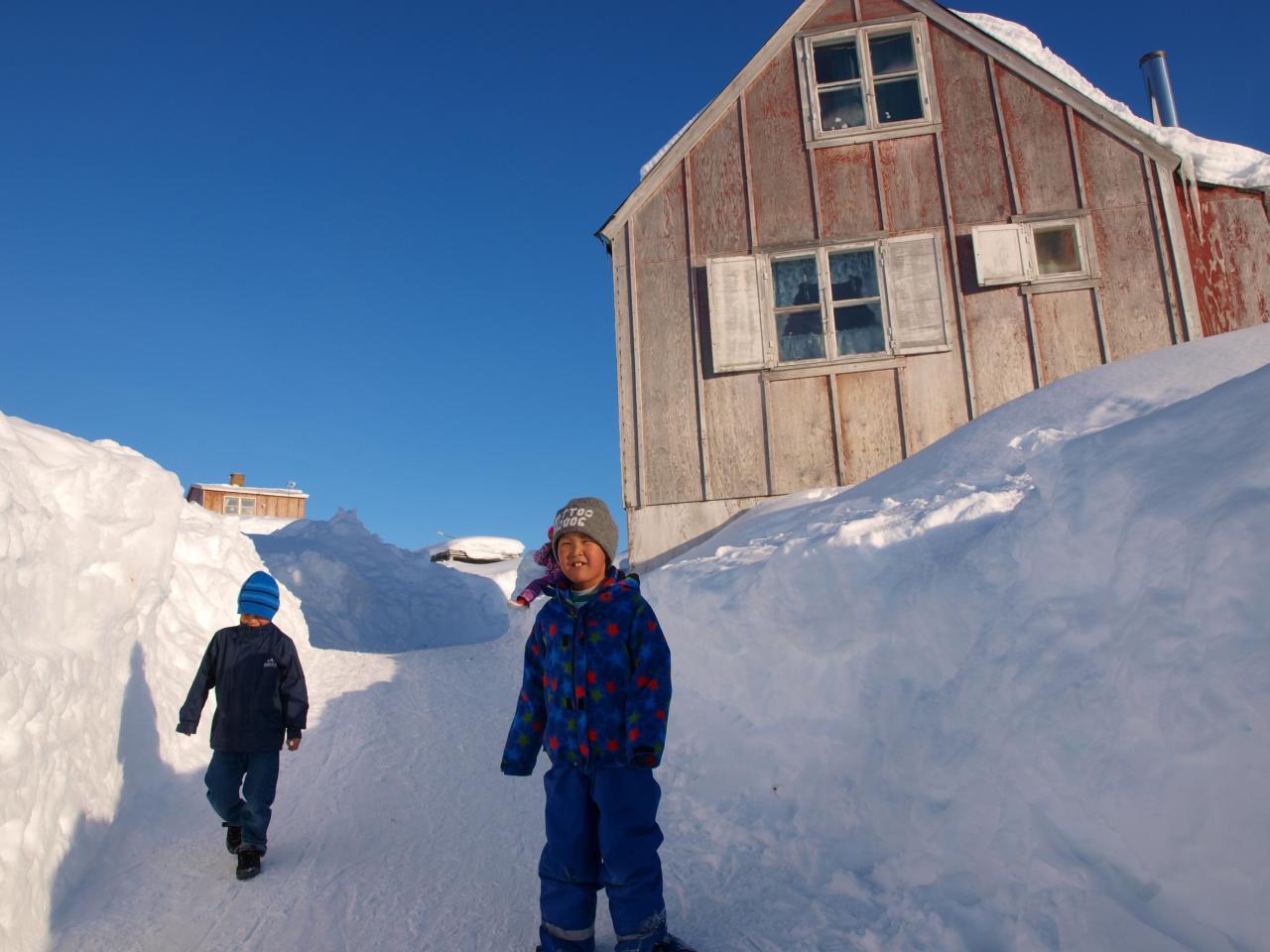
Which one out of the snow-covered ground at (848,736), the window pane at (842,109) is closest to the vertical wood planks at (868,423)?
the snow-covered ground at (848,736)

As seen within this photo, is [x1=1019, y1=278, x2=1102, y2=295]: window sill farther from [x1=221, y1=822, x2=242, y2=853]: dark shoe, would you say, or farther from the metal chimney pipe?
[x1=221, y1=822, x2=242, y2=853]: dark shoe

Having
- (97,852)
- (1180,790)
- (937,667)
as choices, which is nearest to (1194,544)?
(1180,790)

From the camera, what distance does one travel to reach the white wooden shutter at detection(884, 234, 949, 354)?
8.63m

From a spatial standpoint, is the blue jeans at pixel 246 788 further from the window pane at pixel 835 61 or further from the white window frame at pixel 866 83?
the window pane at pixel 835 61

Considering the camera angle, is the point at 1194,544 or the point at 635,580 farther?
the point at 635,580

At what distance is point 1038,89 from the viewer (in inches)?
355

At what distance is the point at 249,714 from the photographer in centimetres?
Answer: 372

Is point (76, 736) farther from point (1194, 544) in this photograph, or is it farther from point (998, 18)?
point (998, 18)

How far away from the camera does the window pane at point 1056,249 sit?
8734 millimetres

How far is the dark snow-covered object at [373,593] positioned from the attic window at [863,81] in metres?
10.4

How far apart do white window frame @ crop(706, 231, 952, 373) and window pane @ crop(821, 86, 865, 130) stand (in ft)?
5.42

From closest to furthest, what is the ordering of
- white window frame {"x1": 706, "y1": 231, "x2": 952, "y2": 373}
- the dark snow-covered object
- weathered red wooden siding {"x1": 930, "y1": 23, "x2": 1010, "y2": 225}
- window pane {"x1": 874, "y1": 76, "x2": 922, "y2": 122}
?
1. white window frame {"x1": 706, "y1": 231, "x2": 952, "y2": 373}
2. weathered red wooden siding {"x1": 930, "y1": 23, "x2": 1010, "y2": 225}
3. window pane {"x1": 874, "y1": 76, "x2": 922, "y2": 122}
4. the dark snow-covered object

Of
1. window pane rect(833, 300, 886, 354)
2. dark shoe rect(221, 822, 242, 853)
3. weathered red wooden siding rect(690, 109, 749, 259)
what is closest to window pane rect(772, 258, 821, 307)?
window pane rect(833, 300, 886, 354)

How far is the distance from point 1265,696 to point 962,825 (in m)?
1.05
